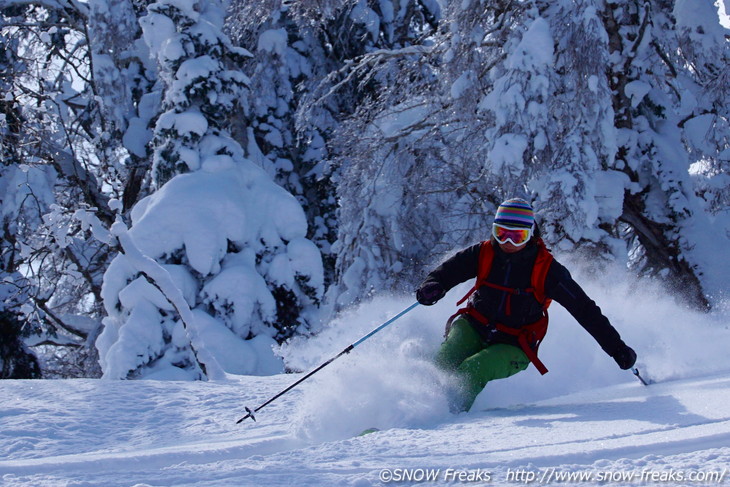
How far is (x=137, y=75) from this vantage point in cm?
1503

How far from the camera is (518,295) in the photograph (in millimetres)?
5008

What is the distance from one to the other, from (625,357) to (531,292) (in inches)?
27.6

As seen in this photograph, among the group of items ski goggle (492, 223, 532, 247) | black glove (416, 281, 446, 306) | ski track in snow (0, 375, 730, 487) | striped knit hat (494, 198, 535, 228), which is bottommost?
ski track in snow (0, 375, 730, 487)

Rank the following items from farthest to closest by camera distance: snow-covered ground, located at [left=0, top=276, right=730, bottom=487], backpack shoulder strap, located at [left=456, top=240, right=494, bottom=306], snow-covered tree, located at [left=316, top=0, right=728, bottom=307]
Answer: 1. snow-covered tree, located at [left=316, top=0, right=728, bottom=307]
2. backpack shoulder strap, located at [left=456, top=240, right=494, bottom=306]
3. snow-covered ground, located at [left=0, top=276, right=730, bottom=487]

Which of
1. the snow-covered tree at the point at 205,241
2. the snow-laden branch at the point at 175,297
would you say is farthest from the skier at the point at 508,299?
the snow-covered tree at the point at 205,241

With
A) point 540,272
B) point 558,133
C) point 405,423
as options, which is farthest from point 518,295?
point 558,133

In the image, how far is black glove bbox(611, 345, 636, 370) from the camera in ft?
15.1

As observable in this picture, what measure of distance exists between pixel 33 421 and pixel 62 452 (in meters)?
0.54

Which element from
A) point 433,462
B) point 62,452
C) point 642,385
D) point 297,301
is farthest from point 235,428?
point 297,301

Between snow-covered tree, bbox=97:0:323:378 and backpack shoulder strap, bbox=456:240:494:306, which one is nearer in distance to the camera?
backpack shoulder strap, bbox=456:240:494:306

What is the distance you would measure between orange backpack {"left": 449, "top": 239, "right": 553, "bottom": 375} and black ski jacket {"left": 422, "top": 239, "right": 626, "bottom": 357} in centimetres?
2

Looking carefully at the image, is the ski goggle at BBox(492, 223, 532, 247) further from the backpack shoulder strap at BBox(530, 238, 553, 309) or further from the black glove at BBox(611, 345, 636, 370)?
the black glove at BBox(611, 345, 636, 370)

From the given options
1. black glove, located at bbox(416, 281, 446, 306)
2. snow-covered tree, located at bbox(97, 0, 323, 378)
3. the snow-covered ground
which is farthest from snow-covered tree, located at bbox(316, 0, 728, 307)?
black glove, located at bbox(416, 281, 446, 306)

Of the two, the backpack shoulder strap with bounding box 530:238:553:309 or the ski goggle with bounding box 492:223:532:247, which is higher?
the ski goggle with bounding box 492:223:532:247
